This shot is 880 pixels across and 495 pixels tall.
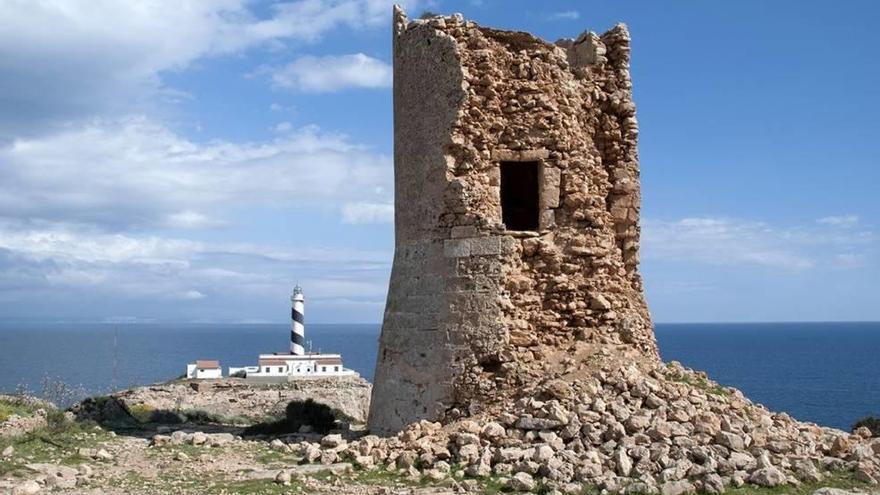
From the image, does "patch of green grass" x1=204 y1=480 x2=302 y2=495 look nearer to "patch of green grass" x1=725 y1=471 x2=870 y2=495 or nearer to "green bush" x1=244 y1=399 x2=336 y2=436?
"green bush" x1=244 y1=399 x2=336 y2=436

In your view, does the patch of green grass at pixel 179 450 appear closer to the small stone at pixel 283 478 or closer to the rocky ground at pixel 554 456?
the rocky ground at pixel 554 456

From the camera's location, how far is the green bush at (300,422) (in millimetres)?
14398

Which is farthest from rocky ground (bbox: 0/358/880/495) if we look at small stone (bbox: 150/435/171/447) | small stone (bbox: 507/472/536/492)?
small stone (bbox: 150/435/171/447)

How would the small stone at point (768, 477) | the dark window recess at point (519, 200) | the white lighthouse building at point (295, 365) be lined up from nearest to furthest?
1. the small stone at point (768, 477)
2. the dark window recess at point (519, 200)
3. the white lighthouse building at point (295, 365)

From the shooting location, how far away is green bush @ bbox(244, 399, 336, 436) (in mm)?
14398

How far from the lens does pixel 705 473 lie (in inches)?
357

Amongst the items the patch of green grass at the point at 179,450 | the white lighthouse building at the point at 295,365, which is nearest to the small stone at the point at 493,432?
the patch of green grass at the point at 179,450

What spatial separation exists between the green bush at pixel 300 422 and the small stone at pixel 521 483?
5.77m

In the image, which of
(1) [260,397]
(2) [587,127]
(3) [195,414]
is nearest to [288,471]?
(2) [587,127]

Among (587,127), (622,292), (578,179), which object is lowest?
(622,292)

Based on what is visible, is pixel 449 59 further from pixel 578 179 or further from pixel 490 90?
pixel 578 179

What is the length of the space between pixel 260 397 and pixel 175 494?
1609 cm

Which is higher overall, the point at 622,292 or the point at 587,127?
the point at 587,127

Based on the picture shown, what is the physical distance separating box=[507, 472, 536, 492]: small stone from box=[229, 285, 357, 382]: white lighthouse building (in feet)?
78.5
